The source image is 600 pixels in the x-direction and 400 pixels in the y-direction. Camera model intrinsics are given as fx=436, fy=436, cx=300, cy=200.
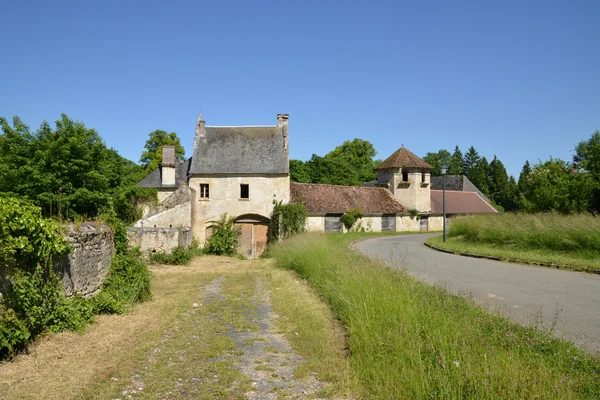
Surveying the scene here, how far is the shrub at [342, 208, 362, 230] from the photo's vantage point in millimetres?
35625

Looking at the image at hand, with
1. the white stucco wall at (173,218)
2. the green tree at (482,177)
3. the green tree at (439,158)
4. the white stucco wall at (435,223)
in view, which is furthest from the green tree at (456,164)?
the white stucco wall at (173,218)

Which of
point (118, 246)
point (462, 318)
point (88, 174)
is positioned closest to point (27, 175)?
point (88, 174)

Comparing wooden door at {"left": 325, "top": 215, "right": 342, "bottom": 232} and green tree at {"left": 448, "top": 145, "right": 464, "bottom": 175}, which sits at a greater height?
green tree at {"left": 448, "top": 145, "right": 464, "bottom": 175}

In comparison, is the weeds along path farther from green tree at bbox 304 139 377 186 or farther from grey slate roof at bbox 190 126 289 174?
green tree at bbox 304 139 377 186

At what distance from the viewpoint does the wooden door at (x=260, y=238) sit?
95.9 ft

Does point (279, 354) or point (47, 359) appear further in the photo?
point (279, 354)

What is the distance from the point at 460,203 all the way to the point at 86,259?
1789 inches

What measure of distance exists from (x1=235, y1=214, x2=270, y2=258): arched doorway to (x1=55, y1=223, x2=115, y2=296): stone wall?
61.0 ft

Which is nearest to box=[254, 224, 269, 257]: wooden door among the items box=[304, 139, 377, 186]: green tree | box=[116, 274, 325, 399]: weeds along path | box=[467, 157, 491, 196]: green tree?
box=[116, 274, 325, 399]: weeds along path

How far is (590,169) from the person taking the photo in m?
25.1

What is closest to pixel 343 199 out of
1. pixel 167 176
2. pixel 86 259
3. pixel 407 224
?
pixel 407 224

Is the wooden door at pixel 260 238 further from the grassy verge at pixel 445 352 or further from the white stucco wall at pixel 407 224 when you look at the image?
the grassy verge at pixel 445 352

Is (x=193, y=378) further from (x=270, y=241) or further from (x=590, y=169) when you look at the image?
(x=590, y=169)

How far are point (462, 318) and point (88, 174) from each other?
1212 inches
